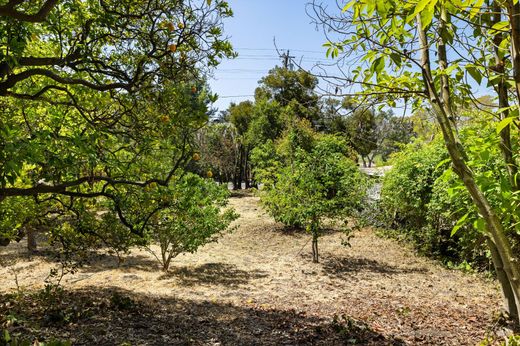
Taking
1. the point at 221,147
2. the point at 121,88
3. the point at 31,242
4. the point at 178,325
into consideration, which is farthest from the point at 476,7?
the point at 221,147

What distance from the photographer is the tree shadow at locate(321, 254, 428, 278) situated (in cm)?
855

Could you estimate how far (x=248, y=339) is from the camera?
4.69 meters

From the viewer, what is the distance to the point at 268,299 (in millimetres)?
6578

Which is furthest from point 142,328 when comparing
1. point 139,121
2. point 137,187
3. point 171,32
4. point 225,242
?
point 225,242

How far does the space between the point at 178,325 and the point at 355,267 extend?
17.2 ft

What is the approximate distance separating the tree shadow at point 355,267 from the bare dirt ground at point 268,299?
25 millimetres

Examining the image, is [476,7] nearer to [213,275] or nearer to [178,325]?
[178,325]

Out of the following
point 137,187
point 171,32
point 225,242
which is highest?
point 171,32

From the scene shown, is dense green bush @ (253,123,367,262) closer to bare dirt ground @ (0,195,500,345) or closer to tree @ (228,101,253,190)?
bare dirt ground @ (0,195,500,345)

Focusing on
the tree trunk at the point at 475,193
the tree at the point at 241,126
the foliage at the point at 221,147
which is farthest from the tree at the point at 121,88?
the tree at the point at 241,126

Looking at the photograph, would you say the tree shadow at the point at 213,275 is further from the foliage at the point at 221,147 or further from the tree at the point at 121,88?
the foliage at the point at 221,147

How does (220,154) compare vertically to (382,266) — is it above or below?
above

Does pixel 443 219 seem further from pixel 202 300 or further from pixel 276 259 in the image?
A: pixel 202 300

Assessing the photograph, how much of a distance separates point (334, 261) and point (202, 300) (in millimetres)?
4203
